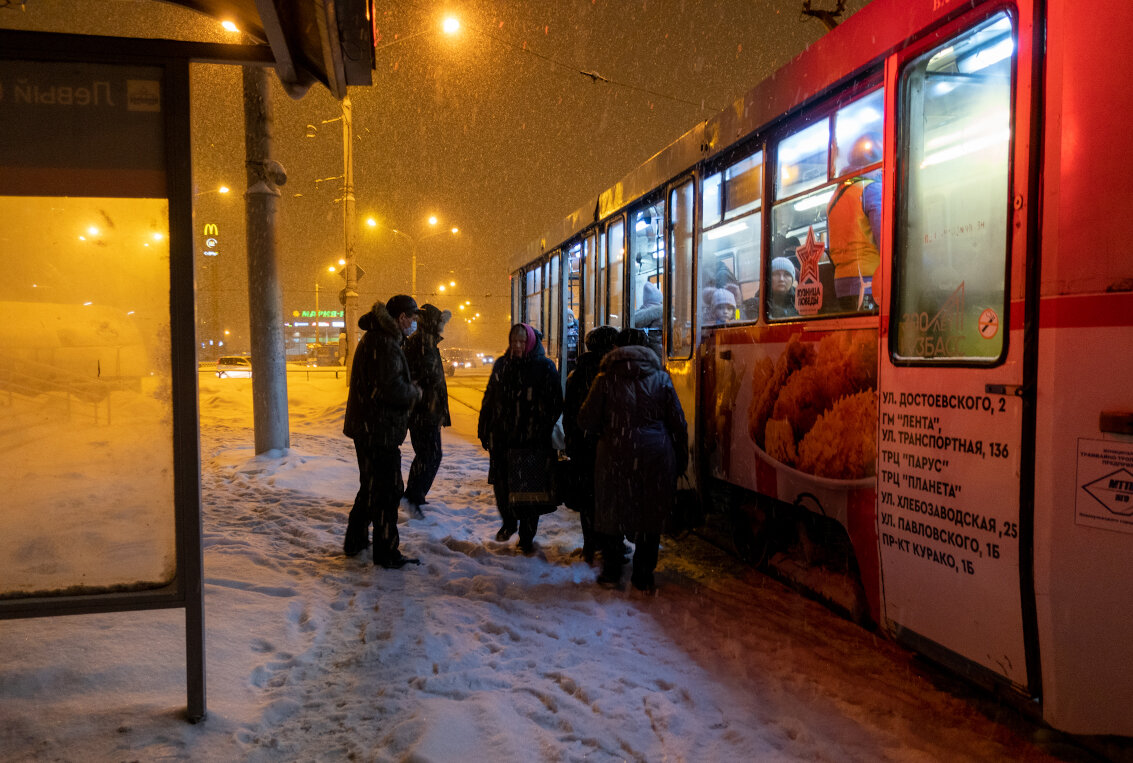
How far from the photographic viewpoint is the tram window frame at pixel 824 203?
389 cm

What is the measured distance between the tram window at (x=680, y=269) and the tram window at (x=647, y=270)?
415 mm

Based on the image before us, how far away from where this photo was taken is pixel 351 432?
206 inches

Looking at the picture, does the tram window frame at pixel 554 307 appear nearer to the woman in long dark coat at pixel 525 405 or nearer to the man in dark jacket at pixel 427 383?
the man in dark jacket at pixel 427 383

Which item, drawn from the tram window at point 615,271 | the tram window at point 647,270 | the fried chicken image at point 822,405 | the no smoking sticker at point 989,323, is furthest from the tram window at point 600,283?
the no smoking sticker at point 989,323

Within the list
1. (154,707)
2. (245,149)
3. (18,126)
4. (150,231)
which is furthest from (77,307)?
(245,149)

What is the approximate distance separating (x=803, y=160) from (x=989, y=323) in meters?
1.87

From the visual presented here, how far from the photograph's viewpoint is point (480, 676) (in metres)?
3.55

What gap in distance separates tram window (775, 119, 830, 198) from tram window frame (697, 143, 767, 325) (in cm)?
21

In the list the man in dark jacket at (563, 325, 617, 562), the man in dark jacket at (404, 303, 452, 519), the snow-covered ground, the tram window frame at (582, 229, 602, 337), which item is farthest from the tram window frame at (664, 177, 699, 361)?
the tram window frame at (582, 229, 602, 337)

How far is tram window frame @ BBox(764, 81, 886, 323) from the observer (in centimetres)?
389

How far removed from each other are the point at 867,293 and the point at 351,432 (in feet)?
A: 11.2

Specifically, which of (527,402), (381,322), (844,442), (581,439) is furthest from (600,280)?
(844,442)

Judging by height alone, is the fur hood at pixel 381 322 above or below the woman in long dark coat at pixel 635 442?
above

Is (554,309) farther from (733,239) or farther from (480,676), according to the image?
(480,676)
